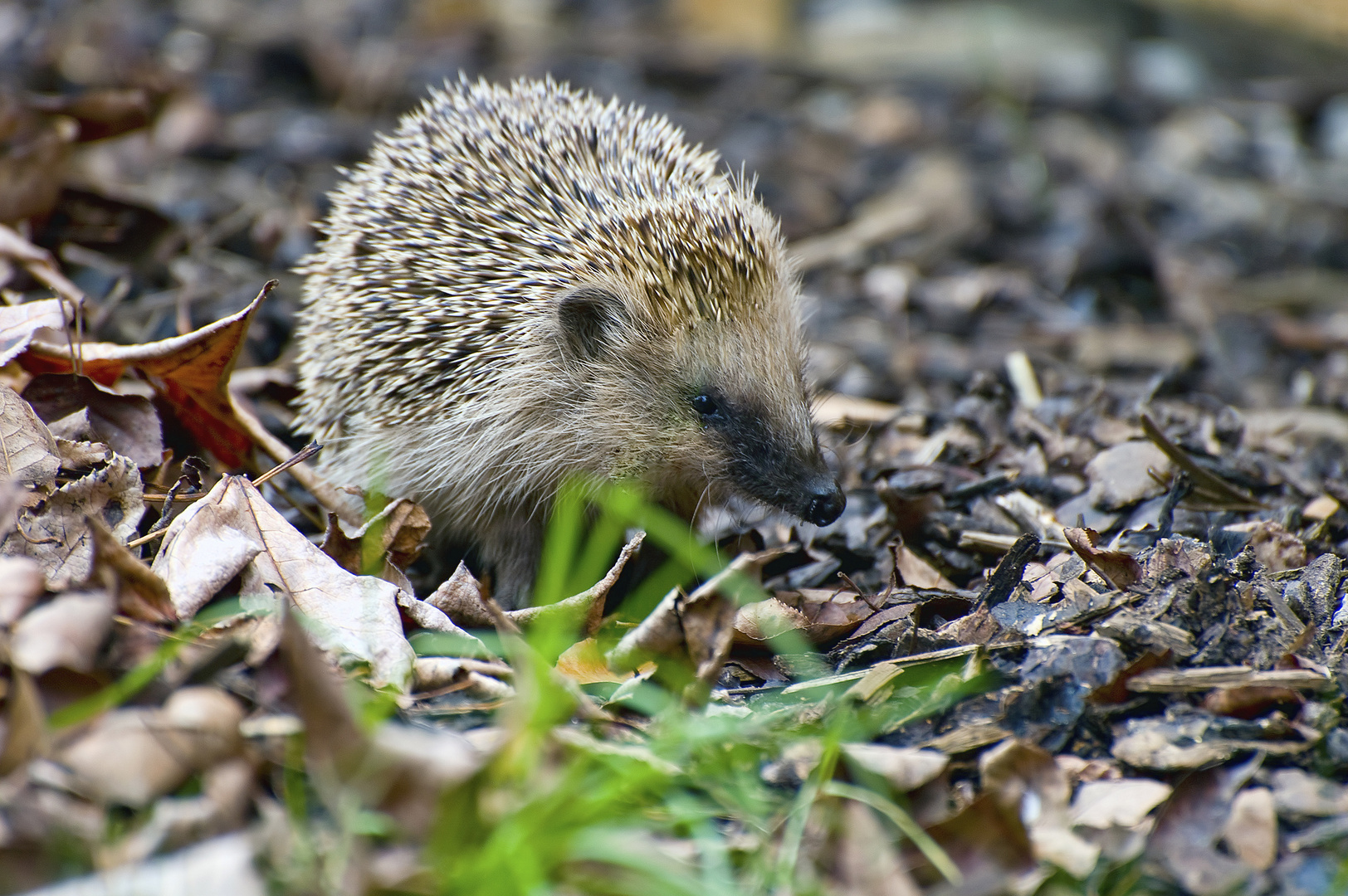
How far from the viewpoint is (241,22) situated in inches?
428

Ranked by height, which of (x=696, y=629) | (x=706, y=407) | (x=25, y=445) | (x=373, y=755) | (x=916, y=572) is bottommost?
(x=916, y=572)

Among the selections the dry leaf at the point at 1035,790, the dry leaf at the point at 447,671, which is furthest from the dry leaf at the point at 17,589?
the dry leaf at the point at 1035,790

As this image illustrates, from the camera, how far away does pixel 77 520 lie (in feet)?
12.9

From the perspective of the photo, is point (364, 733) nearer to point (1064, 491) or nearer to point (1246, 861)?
point (1246, 861)

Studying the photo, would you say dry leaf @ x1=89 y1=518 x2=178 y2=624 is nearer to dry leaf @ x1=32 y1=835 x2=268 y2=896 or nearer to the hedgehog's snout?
dry leaf @ x1=32 y1=835 x2=268 y2=896

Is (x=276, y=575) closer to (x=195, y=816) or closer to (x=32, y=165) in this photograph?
(x=195, y=816)

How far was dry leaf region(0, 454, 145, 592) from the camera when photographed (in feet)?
12.3

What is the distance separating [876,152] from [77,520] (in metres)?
8.00

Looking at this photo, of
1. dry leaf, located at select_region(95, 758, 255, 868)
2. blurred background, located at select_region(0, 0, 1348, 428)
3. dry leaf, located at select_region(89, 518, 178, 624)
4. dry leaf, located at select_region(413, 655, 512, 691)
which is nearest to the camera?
dry leaf, located at select_region(95, 758, 255, 868)

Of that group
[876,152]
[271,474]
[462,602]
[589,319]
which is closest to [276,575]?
[271,474]

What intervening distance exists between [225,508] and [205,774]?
4.54ft

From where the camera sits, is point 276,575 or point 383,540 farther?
point 383,540

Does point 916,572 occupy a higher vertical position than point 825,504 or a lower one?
lower

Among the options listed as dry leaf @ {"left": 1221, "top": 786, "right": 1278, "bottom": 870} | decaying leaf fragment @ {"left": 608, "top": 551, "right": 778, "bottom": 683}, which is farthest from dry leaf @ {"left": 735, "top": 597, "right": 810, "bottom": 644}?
dry leaf @ {"left": 1221, "top": 786, "right": 1278, "bottom": 870}
